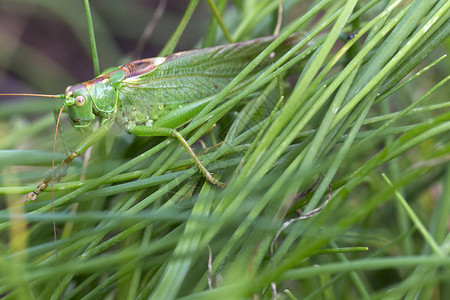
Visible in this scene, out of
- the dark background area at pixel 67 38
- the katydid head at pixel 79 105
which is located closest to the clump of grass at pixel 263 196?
the katydid head at pixel 79 105

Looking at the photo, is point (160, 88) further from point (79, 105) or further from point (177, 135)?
point (177, 135)

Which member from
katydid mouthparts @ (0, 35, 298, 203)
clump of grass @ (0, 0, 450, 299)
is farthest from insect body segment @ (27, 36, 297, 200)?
clump of grass @ (0, 0, 450, 299)

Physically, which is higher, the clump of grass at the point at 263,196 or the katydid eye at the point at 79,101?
the katydid eye at the point at 79,101

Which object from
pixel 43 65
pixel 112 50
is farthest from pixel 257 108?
pixel 43 65

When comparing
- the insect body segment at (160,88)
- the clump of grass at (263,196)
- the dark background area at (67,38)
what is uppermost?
the dark background area at (67,38)

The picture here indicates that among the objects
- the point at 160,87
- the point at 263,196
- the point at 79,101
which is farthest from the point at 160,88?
the point at 263,196

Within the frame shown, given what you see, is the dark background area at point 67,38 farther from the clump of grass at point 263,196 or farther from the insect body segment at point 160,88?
the clump of grass at point 263,196
